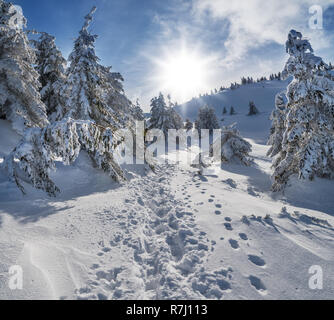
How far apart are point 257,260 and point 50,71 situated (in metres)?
20.3

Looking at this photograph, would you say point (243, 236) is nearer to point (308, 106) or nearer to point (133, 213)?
point (133, 213)

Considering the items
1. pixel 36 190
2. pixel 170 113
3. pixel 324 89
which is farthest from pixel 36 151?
pixel 170 113

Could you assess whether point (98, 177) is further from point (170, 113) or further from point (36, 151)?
point (170, 113)

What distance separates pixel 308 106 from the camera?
8992mm

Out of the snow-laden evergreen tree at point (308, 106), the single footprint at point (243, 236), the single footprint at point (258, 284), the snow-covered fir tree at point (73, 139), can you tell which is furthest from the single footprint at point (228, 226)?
the snow-laden evergreen tree at point (308, 106)

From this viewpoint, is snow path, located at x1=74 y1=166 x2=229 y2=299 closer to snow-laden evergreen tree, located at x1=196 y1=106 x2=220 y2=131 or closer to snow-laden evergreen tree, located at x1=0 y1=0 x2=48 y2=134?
snow-laden evergreen tree, located at x1=0 y1=0 x2=48 y2=134

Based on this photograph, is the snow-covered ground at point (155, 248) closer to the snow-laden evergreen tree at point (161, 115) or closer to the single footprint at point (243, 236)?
the single footprint at point (243, 236)

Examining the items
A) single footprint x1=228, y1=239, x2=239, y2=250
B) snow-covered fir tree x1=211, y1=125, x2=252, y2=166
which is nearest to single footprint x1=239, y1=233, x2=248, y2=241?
single footprint x1=228, y1=239, x2=239, y2=250

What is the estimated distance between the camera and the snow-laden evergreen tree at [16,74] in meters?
11.2

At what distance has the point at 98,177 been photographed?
9.58 m

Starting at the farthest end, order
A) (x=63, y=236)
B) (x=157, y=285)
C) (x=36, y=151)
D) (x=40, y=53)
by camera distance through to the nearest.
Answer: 1. (x=40, y=53)
2. (x=36, y=151)
3. (x=63, y=236)
4. (x=157, y=285)

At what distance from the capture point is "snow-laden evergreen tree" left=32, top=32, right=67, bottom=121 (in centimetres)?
1644

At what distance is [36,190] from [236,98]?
473ft

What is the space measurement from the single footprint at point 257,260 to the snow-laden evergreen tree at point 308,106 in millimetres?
6664
